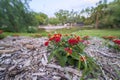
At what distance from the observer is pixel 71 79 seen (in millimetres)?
2508

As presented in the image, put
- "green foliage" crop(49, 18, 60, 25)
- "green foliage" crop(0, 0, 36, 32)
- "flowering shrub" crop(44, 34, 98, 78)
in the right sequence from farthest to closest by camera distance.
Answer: "green foliage" crop(49, 18, 60, 25) → "green foliage" crop(0, 0, 36, 32) → "flowering shrub" crop(44, 34, 98, 78)

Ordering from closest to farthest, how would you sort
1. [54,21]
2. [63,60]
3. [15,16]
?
1. [63,60]
2. [15,16]
3. [54,21]

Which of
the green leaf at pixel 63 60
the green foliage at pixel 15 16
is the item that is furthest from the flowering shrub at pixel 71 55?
the green foliage at pixel 15 16

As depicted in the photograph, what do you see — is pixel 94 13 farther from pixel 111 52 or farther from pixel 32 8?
pixel 111 52

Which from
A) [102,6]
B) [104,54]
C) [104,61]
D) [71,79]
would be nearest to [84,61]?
[71,79]

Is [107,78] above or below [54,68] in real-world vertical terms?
below

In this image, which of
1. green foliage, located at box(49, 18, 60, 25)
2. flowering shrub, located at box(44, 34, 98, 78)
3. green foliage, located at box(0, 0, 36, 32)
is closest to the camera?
flowering shrub, located at box(44, 34, 98, 78)

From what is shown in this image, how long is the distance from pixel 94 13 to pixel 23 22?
1531cm

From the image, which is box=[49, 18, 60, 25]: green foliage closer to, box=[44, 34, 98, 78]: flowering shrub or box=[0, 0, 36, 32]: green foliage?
box=[0, 0, 36, 32]: green foliage

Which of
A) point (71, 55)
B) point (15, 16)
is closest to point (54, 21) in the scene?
point (15, 16)

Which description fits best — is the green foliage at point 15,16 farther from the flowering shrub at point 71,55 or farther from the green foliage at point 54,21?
the green foliage at point 54,21

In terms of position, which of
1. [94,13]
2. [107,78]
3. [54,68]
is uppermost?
[94,13]

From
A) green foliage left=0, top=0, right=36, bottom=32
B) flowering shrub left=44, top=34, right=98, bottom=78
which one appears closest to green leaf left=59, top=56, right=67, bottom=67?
flowering shrub left=44, top=34, right=98, bottom=78

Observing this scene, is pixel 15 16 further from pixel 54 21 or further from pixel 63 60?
pixel 54 21
